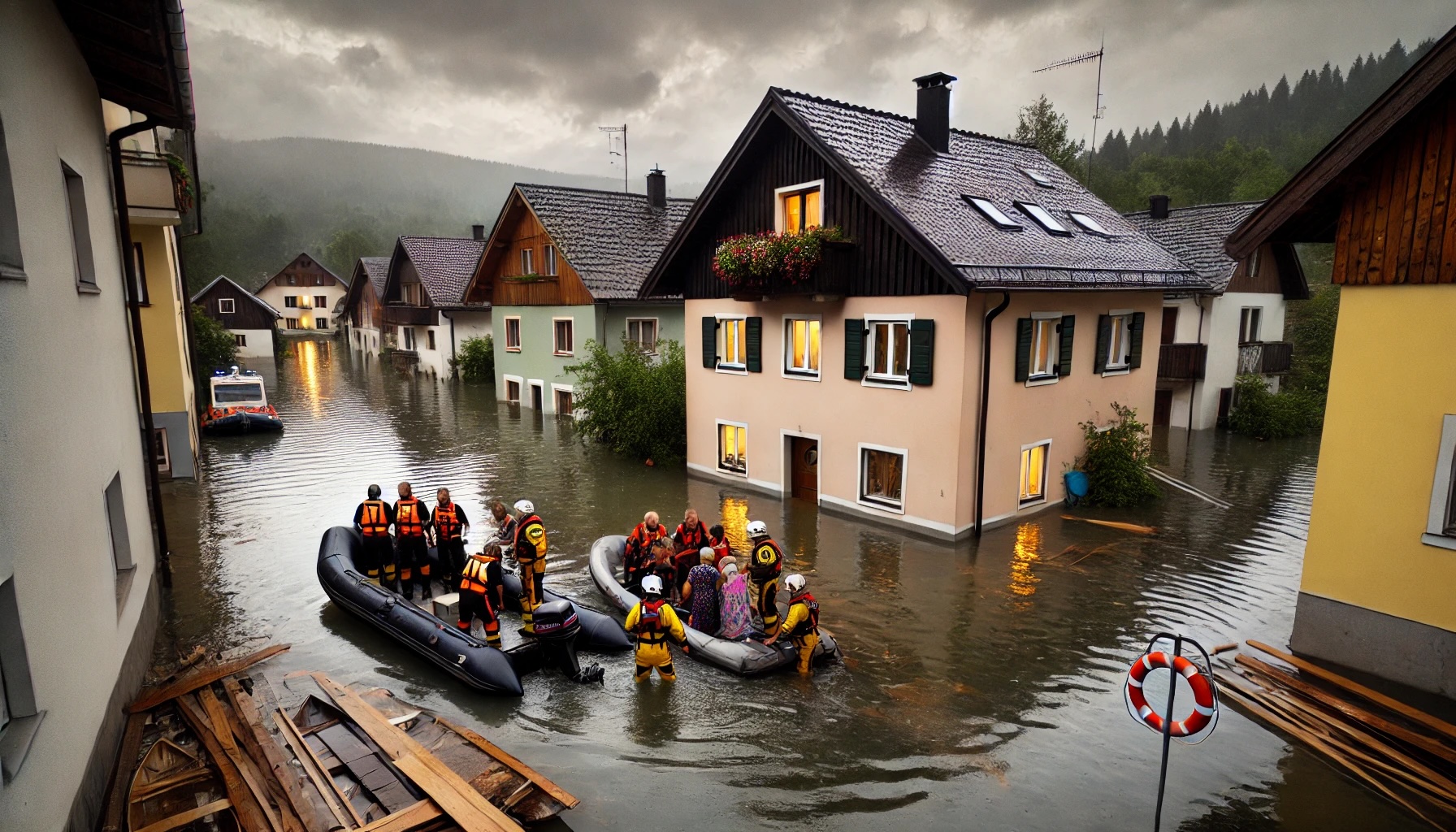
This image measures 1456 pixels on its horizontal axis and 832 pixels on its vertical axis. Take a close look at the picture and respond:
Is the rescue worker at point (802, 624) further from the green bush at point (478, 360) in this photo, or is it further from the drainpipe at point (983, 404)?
the green bush at point (478, 360)

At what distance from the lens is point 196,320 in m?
32.4

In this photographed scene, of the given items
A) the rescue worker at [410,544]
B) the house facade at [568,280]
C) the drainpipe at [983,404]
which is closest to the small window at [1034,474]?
the drainpipe at [983,404]

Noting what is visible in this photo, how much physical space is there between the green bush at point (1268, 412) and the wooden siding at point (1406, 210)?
1817 centimetres

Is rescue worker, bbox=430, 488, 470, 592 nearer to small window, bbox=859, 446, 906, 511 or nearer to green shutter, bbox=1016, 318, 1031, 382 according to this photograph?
small window, bbox=859, 446, 906, 511

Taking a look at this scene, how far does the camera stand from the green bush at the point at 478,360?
36188mm

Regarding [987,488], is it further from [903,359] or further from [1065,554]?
[903,359]

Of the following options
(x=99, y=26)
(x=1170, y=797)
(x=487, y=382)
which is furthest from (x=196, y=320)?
(x=1170, y=797)

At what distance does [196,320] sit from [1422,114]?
125ft

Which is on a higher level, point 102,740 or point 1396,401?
point 1396,401

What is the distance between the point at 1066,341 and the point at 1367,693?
8520 millimetres

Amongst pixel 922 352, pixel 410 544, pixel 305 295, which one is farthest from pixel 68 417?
pixel 305 295

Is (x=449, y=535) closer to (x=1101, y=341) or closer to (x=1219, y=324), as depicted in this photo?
(x=1101, y=341)

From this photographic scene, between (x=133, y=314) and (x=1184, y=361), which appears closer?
(x=133, y=314)

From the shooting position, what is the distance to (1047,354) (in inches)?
602
